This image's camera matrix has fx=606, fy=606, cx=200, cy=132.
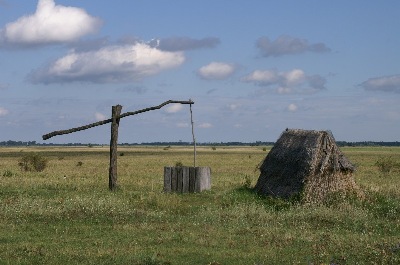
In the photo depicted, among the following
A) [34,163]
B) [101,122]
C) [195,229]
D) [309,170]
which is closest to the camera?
[195,229]

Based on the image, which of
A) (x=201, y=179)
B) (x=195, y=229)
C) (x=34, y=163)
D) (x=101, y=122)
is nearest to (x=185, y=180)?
(x=201, y=179)

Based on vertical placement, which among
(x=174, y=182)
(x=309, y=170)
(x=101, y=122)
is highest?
(x=101, y=122)

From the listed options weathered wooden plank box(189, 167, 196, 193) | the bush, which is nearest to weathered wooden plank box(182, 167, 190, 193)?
weathered wooden plank box(189, 167, 196, 193)

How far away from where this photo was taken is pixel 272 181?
2208 cm

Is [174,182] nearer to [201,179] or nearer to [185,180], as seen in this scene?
[185,180]

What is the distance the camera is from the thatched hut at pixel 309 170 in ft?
67.4

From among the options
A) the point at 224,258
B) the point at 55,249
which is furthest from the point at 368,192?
the point at 55,249

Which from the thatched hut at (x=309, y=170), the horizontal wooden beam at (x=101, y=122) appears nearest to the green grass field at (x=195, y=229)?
the thatched hut at (x=309, y=170)

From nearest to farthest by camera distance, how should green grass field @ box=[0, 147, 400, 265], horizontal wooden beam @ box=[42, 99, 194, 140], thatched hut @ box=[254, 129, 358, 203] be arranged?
green grass field @ box=[0, 147, 400, 265] < thatched hut @ box=[254, 129, 358, 203] < horizontal wooden beam @ box=[42, 99, 194, 140]

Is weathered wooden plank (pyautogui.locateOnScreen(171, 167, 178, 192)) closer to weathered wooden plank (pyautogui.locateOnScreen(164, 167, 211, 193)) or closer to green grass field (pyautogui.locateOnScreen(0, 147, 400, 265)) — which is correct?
weathered wooden plank (pyautogui.locateOnScreen(164, 167, 211, 193))

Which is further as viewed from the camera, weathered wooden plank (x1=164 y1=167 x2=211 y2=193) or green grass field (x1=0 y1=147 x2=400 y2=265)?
weathered wooden plank (x1=164 y1=167 x2=211 y2=193)

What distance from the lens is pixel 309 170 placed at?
20.5 m

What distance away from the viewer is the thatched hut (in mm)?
20547

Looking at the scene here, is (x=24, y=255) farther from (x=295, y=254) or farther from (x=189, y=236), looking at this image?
(x=295, y=254)
